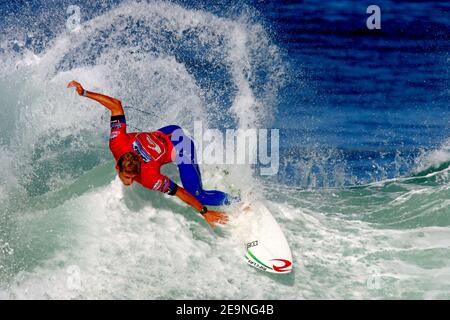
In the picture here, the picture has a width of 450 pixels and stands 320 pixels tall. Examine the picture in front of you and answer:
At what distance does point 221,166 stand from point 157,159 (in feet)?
5.27

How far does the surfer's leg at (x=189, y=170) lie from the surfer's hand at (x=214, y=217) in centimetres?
20

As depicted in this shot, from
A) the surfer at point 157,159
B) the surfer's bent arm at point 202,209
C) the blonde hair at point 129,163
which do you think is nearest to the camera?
the blonde hair at point 129,163

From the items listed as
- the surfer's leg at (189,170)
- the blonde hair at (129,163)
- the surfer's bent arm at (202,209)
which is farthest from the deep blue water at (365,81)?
the blonde hair at (129,163)

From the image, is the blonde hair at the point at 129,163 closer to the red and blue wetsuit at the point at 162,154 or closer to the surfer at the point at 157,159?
the surfer at the point at 157,159

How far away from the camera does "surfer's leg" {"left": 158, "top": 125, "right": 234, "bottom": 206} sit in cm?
766

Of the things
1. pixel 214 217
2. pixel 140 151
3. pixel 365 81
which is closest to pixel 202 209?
pixel 214 217

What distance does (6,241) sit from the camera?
289 inches

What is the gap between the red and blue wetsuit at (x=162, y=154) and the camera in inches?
281

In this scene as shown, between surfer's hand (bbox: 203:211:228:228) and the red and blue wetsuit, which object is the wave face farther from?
the red and blue wetsuit

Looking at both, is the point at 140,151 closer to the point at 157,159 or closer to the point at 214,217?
the point at 157,159

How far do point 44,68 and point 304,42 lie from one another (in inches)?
255

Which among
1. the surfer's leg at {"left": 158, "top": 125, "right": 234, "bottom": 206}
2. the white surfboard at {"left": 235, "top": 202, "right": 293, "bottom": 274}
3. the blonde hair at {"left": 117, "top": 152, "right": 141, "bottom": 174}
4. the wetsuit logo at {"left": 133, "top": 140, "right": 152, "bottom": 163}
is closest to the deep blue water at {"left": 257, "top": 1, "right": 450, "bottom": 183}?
the white surfboard at {"left": 235, "top": 202, "right": 293, "bottom": 274}

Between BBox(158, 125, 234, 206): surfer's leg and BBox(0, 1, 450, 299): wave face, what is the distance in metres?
0.41

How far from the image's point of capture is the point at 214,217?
762 centimetres
